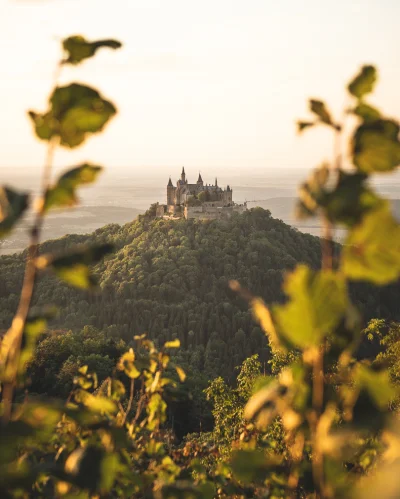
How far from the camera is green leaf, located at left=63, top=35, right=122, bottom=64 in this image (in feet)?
3.47

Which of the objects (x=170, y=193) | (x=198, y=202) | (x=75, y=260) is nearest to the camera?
(x=75, y=260)

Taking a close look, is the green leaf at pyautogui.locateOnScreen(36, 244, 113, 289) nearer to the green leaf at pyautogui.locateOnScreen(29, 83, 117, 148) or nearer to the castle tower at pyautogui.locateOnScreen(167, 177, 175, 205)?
the green leaf at pyautogui.locateOnScreen(29, 83, 117, 148)

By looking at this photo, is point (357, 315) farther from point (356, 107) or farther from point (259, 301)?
point (356, 107)

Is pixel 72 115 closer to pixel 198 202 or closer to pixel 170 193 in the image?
pixel 198 202

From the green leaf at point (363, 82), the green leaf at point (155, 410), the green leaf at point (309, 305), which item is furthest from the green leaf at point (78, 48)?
the green leaf at point (155, 410)

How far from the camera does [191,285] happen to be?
197 ft

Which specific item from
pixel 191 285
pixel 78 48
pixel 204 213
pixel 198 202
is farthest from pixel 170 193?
pixel 78 48

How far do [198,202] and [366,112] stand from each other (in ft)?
225

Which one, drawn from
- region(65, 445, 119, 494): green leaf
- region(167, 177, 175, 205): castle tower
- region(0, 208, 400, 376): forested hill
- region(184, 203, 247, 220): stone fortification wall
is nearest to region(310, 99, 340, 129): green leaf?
region(65, 445, 119, 494): green leaf

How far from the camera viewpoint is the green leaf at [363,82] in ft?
3.22

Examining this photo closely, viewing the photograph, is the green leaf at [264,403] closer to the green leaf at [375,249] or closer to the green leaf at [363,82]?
the green leaf at [375,249]

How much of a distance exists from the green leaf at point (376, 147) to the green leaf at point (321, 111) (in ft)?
0.24

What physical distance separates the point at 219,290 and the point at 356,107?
5858 centimetres

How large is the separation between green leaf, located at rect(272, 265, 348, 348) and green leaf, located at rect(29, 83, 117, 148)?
21.0 inches
